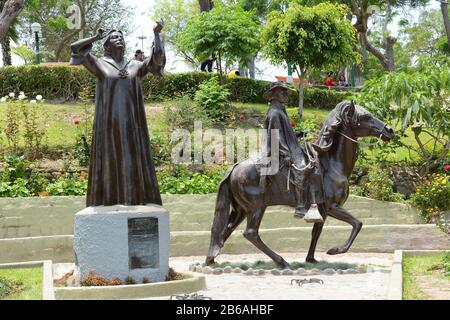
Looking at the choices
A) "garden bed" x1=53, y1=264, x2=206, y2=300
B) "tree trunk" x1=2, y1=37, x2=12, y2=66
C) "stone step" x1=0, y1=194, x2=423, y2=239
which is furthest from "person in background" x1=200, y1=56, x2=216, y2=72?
"garden bed" x1=53, y1=264, x2=206, y2=300

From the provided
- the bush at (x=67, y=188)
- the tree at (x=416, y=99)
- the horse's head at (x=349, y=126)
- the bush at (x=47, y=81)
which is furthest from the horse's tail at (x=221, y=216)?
the bush at (x=47, y=81)

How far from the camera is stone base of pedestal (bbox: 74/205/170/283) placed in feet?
37.5

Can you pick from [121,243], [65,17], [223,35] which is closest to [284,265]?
[121,243]

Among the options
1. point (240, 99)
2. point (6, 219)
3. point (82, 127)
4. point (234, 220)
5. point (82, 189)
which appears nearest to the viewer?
point (234, 220)

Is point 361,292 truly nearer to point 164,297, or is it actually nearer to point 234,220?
point 164,297

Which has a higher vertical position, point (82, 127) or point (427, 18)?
point (427, 18)

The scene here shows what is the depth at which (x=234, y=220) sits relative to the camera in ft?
46.3

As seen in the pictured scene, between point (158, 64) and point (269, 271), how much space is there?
3639 mm

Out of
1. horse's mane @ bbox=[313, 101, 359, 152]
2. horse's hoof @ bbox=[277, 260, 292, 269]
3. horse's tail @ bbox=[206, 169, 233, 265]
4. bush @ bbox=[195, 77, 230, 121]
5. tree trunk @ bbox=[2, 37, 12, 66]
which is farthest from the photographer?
tree trunk @ bbox=[2, 37, 12, 66]

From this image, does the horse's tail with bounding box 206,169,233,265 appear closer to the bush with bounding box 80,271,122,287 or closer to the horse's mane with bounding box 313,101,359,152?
the horse's mane with bounding box 313,101,359,152

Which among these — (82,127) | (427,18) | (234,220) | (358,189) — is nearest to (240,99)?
(82,127)

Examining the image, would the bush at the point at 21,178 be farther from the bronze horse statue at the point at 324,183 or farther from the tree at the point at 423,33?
the tree at the point at 423,33

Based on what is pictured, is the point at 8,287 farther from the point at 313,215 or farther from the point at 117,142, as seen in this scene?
the point at 313,215

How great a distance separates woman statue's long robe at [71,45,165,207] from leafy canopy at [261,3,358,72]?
44.8 ft
